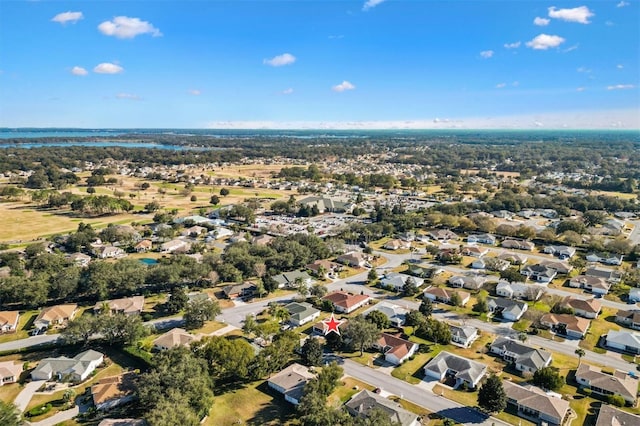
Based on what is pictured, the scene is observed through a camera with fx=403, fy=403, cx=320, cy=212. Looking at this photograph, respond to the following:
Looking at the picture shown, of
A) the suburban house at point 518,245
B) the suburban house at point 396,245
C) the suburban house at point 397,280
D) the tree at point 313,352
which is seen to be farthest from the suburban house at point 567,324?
the suburban house at point 396,245

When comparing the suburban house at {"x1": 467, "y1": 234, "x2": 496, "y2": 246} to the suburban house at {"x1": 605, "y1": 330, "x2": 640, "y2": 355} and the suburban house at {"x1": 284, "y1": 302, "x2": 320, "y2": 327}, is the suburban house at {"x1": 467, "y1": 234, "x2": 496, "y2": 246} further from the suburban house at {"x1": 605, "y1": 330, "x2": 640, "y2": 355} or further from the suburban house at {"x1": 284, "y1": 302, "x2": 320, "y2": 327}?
the suburban house at {"x1": 284, "y1": 302, "x2": 320, "y2": 327}

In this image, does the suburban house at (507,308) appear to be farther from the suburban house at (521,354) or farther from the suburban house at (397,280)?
the suburban house at (397,280)

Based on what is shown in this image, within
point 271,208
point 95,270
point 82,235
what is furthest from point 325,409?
point 271,208

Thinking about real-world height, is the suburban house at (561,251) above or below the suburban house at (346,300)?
above

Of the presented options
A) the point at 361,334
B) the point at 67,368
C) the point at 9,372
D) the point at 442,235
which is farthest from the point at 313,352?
the point at 442,235

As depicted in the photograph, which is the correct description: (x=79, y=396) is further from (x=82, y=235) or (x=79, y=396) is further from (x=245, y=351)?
(x=82, y=235)

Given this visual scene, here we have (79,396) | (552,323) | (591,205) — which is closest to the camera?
(79,396)
